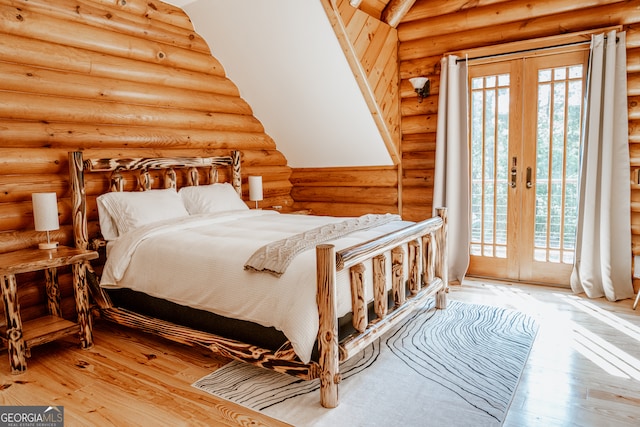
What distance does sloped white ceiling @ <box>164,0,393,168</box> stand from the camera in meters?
4.12

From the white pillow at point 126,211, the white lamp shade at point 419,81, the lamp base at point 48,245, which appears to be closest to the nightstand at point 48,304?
the lamp base at point 48,245

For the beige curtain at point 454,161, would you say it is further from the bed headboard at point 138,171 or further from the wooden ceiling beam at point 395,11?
the bed headboard at point 138,171

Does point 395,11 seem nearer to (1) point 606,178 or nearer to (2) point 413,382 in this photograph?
(1) point 606,178

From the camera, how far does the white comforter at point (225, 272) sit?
2.48m

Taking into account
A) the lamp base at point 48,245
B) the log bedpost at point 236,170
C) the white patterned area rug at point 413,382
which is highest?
the log bedpost at point 236,170

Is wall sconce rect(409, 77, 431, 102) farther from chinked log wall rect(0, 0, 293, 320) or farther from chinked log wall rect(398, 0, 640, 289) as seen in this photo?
chinked log wall rect(0, 0, 293, 320)

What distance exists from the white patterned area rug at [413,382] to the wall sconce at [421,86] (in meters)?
2.54

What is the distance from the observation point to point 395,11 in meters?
4.70

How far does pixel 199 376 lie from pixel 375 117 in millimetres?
3031

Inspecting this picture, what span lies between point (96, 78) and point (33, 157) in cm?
89

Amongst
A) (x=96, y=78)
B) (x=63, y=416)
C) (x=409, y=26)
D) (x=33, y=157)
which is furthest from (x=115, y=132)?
(x=409, y=26)

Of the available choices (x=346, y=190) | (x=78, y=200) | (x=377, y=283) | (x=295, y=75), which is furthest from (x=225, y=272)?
(x=346, y=190)

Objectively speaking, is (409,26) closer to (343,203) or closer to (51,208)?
(343,203)

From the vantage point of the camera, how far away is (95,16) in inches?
152
